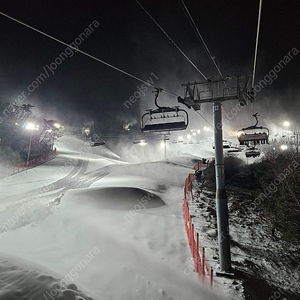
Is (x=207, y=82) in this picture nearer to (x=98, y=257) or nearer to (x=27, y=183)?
(x=98, y=257)

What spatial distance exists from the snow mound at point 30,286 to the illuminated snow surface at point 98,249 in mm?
18

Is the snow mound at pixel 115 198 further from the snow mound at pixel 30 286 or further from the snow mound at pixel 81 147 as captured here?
the snow mound at pixel 81 147

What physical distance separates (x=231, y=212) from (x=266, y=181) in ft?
18.3

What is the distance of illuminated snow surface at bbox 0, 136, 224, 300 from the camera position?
5.25 metres

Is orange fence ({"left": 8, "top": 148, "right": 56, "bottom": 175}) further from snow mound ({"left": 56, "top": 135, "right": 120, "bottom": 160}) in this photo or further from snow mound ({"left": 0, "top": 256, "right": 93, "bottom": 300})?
snow mound ({"left": 0, "top": 256, "right": 93, "bottom": 300})

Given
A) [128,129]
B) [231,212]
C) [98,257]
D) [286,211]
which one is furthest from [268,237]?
[128,129]

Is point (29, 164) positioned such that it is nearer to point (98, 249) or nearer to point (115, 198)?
point (115, 198)

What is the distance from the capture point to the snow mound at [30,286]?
13.6 feet

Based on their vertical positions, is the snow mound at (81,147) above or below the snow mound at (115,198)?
above

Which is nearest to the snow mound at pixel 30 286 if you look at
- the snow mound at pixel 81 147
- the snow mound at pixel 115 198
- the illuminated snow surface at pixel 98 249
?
the illuminated snow surface at pixel 98 249

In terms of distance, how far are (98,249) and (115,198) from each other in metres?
6.97

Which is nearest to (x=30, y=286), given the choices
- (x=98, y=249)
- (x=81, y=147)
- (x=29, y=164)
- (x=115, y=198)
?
(x=98, y=249)

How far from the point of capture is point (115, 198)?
15516 mm

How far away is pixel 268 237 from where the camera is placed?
11750 mm
